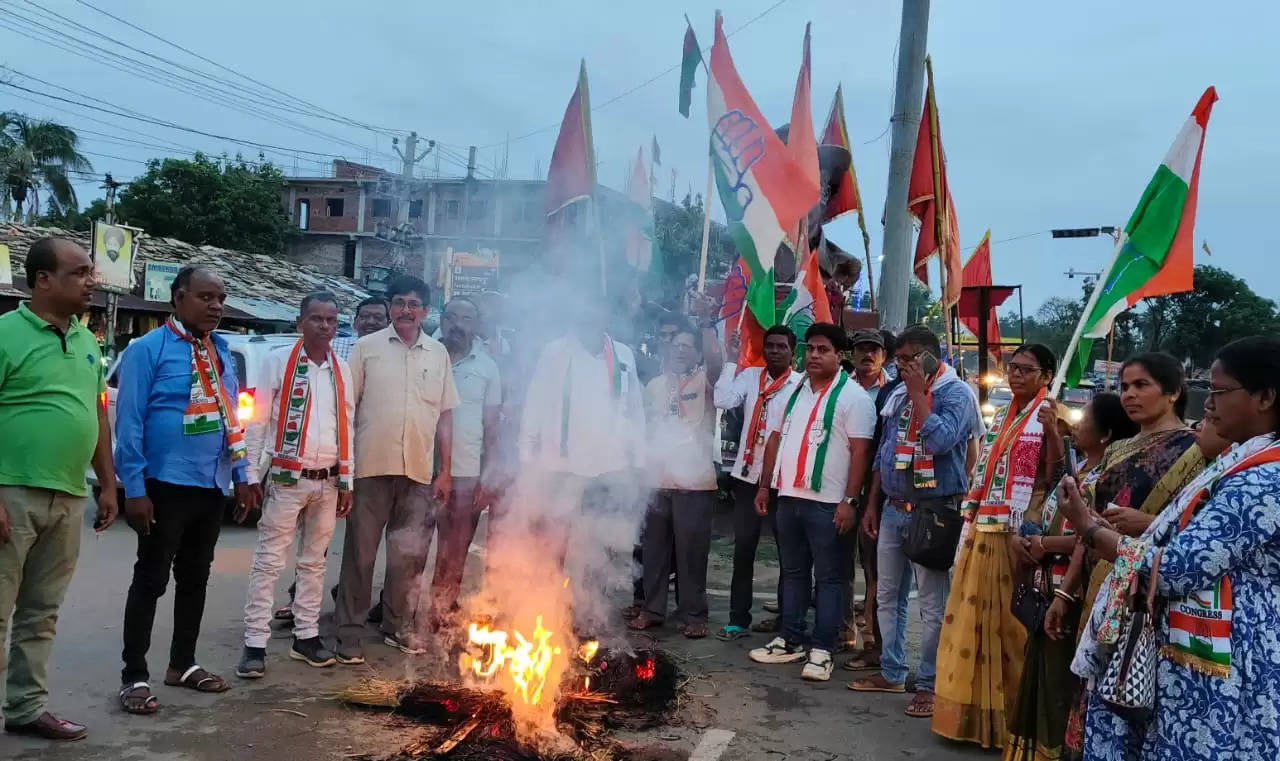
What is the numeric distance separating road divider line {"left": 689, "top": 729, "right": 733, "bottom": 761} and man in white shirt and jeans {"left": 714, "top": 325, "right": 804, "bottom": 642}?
5.78 feet

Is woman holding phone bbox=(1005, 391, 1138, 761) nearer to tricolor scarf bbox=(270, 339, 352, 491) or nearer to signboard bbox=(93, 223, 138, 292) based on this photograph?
tricolor scarf bbox=(270, 339, 352, 491)

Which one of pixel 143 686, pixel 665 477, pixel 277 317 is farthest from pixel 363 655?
pixel 277 317

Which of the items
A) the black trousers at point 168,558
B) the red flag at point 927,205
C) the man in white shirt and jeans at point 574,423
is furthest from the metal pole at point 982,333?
the black trousers at point 168,558

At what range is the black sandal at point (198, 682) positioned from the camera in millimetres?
4734

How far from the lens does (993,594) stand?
4.53m

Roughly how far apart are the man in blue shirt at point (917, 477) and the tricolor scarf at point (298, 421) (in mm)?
3083

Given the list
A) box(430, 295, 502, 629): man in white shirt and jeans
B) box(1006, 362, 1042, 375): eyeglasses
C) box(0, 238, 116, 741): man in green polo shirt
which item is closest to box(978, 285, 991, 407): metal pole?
box(1006, 362, 1042, 375): eyeglasses

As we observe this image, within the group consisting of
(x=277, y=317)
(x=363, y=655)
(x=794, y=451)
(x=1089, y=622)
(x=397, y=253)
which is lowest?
(x=363, y=655)

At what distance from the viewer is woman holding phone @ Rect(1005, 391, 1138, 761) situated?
12.8 feet

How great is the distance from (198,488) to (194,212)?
3718 centimetres

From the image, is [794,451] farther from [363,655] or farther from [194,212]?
[194,212]

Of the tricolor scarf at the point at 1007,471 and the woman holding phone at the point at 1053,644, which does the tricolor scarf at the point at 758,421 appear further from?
the woman holding phone at the point at 1053,644

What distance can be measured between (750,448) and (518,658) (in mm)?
2367

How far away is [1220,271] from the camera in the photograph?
3516cm
